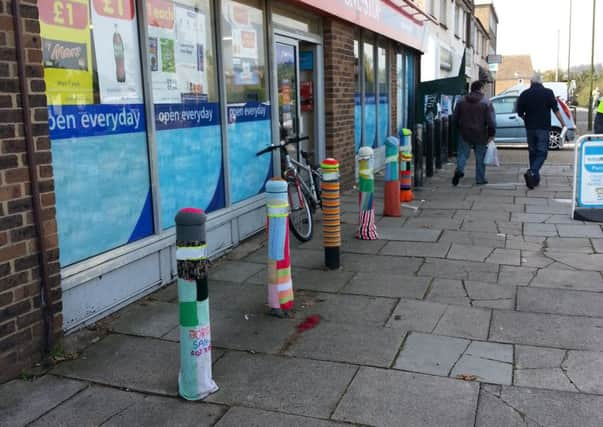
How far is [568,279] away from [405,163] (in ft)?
12.5

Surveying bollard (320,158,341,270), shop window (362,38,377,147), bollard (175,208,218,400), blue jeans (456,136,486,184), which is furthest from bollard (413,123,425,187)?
bollard (175,208,218,400)

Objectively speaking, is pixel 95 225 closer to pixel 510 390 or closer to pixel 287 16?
pixel 510 390

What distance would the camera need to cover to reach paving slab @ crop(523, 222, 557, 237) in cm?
691

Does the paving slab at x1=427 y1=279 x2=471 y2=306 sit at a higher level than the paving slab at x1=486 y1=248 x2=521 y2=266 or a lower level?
lower

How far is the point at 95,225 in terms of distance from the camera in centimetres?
446

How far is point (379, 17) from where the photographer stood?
36.5 ft

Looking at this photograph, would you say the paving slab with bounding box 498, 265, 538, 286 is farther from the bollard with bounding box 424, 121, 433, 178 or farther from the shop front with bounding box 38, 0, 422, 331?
→ the bollard with bounding box 424, 121, 433, 178

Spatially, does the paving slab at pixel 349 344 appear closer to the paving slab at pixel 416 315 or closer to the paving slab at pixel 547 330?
the paving slab at pixel 416 315

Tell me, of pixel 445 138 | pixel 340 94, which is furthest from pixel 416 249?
pixel 445 138

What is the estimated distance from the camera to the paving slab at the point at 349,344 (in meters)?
3.78

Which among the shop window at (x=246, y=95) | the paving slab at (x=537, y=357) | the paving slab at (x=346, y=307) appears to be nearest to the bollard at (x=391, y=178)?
the shop window at (x=246, y=95)

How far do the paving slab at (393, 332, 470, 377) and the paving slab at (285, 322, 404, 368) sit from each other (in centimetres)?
7

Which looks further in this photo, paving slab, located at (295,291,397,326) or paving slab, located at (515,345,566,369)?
paving slab, located at (295,291,397,326)

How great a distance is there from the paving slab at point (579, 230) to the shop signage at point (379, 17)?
4.00 metres
